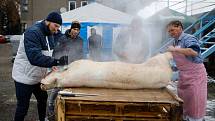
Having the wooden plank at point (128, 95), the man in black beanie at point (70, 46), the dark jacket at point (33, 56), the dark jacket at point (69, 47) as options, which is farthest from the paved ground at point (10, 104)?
the wooden plank at point (128, 95)

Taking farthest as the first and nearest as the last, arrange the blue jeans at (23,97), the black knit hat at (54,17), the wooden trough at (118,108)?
1. the blue jeans at (23,97)
2. the black knit hat at (54,17)
3. the wooden trough at (118,108)

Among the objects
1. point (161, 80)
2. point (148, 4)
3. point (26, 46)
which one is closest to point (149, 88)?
point (161, 80)

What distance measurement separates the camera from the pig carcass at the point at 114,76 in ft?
12.4

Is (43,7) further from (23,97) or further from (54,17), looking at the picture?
(54,17)

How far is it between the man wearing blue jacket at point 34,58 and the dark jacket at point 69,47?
603mm

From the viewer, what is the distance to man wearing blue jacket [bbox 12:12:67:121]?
177 inches

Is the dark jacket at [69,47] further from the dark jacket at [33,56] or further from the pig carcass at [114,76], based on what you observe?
the pig carcass at [114,76]

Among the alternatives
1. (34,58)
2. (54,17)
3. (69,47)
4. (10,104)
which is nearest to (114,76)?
(34,58)

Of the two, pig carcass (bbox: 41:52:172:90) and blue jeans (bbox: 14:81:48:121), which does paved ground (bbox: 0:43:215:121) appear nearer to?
blue jeans (bbox: 14:81:48:121)

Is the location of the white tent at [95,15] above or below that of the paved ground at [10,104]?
above

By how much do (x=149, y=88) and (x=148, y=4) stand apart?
3.92 m

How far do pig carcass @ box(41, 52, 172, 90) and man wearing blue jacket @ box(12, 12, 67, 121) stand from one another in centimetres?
62

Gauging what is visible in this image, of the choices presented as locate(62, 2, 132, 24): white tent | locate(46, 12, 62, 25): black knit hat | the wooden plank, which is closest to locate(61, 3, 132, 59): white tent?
locate(62, 2, 132, 24): white tent

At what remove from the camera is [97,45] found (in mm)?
8891
